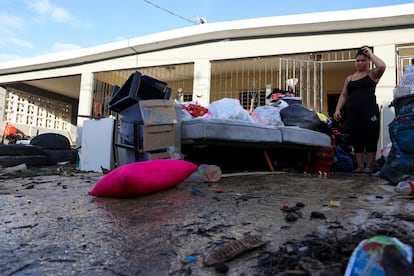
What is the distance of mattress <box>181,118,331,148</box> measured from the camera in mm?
2781

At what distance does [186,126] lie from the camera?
294 centimetres

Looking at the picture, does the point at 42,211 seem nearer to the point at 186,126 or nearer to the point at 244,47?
the point at 186,126

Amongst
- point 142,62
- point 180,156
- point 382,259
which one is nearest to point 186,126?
point 180,156

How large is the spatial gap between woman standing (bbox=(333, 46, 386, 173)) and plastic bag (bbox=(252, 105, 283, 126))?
81 centimetres

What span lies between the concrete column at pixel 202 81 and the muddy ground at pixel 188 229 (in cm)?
576

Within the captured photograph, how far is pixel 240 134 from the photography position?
9.56ft

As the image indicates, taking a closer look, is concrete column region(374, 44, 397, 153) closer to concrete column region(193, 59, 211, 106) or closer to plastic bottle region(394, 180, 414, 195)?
concrete column region(193, 59, 211, 106)

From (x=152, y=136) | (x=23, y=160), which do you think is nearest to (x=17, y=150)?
(x=23, y=160)

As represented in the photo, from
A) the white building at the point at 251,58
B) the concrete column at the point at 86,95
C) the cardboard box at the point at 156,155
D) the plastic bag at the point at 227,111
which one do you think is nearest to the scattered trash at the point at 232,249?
the cardboard box at the point at 156,155

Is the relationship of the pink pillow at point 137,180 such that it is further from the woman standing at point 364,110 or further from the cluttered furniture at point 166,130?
the woman standing at point 364,110

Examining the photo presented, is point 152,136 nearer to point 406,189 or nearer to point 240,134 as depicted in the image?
point 240,134

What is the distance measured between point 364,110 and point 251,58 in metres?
4.36

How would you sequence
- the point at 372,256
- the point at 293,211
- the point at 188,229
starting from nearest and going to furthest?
the point at 372,256 < the point at 188,229 < the point at 293,211

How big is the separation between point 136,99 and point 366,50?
264 centimetres
